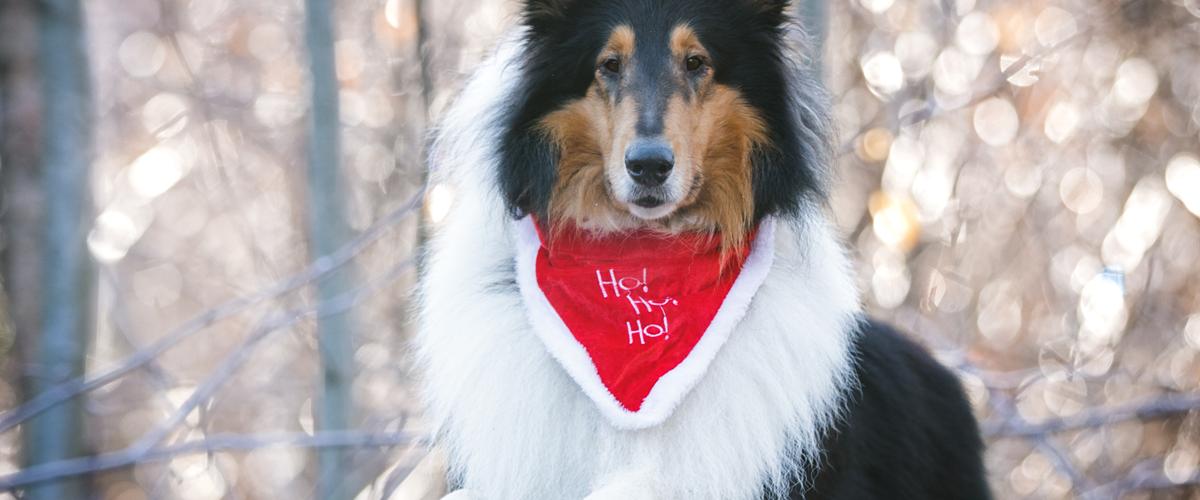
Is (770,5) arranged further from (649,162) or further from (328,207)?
(328,207)

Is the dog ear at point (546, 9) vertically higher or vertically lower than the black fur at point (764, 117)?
higher

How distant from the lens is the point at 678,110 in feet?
8.15

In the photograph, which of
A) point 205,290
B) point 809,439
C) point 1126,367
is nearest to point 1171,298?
point 1126,367

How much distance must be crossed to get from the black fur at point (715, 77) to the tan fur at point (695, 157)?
0.03 meters

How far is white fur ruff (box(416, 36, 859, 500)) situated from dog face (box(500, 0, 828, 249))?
0.37ft

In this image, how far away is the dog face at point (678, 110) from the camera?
254 centimetres

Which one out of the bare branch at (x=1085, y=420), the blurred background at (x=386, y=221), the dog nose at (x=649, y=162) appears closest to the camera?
Answer: the dog nose at (x=649, y=162)

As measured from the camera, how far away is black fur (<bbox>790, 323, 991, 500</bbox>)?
8.53ft

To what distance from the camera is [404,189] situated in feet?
24.4

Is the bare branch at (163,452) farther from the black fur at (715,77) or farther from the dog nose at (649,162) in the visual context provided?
the dog nose at (649,162)

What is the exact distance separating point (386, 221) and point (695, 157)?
1.10 metres

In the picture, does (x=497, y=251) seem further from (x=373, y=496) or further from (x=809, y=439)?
(x=373, y=496)

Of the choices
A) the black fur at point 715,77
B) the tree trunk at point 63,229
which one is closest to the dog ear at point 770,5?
the black fur at point 715,77

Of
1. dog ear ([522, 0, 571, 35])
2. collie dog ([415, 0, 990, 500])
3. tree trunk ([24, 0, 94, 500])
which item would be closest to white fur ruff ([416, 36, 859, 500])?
collie dog ([415, 0, 990, 500])
